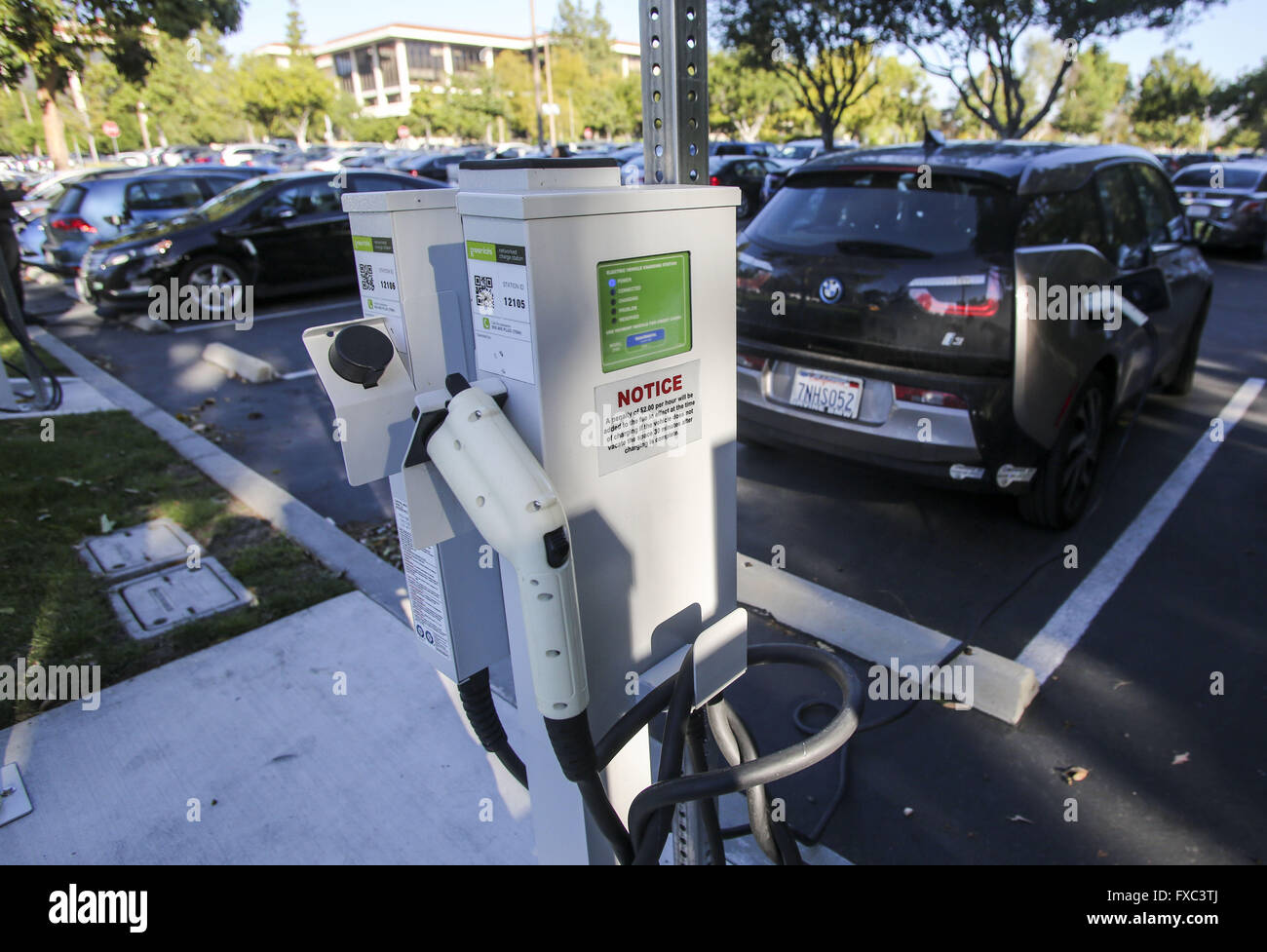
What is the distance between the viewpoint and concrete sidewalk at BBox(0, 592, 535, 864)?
2324mm

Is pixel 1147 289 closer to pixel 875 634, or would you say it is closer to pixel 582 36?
pixel 875 634

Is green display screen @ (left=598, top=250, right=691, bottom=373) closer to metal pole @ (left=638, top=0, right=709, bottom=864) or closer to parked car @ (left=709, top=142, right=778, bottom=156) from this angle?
metal pole @ (left=638, top=0, right=709, bottom=864)

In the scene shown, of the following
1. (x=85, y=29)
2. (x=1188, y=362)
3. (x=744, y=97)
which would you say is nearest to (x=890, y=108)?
(x=744, y=97)

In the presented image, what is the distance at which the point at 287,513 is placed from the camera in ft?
14.3

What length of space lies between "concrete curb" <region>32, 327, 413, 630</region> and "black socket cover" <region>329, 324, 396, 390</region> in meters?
2.23

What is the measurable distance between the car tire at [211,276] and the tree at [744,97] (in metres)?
34.9

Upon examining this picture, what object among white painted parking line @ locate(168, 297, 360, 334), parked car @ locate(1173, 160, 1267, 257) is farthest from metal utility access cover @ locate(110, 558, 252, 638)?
parked car @ locate(1173, 160, 1267, 257)

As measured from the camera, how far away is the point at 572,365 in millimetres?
1222

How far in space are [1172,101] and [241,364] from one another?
49229mm

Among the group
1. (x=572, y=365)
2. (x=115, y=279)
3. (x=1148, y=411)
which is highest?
(x=572, y=365)
